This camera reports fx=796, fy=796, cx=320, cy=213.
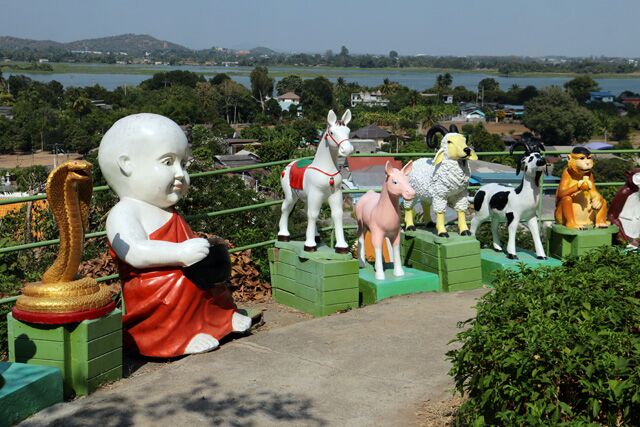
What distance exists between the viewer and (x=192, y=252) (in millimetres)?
5684

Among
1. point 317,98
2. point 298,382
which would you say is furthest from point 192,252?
point 317,98

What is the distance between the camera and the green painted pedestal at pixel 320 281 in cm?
714

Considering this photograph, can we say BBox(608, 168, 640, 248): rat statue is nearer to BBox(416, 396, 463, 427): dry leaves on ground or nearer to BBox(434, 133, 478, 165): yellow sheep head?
BBox(434, 133, 478, 165): yellow sheep head

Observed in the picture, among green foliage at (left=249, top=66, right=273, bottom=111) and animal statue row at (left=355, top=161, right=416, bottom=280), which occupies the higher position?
green foliage at (left=249, top=66, right=273, bottom=111)

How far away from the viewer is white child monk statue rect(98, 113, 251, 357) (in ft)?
18.8

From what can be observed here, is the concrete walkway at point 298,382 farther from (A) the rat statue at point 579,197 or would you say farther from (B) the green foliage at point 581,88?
(B) the green foliage at point 581,88

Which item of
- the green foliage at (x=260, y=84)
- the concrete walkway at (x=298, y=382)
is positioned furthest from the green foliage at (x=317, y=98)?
the concrete walkway at (x=298, y=382)

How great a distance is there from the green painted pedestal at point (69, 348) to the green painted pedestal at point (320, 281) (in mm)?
2350

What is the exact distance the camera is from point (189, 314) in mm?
5930

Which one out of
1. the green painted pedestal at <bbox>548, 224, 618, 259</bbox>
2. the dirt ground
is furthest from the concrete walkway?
the green painted pedestal at <bbox>548, 224, 618, 259</bbox>

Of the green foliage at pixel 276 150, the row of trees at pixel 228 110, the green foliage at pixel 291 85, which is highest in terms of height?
the green foliage at pixel 291 85

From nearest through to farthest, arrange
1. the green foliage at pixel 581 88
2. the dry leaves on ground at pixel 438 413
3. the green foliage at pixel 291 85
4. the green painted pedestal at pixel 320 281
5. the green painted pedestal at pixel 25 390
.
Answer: the green painted pedestal at pixel 25 390
the dry leaves on ground at pixel 438 413
the green painted pedestal at pixel 320 281
the green foliage at pixel 291 85
the green foliage at pixel 581 88

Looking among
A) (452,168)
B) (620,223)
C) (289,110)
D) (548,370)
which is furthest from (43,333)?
(289,110)

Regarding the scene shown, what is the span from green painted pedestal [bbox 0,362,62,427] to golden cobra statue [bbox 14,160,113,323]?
0.33 m
